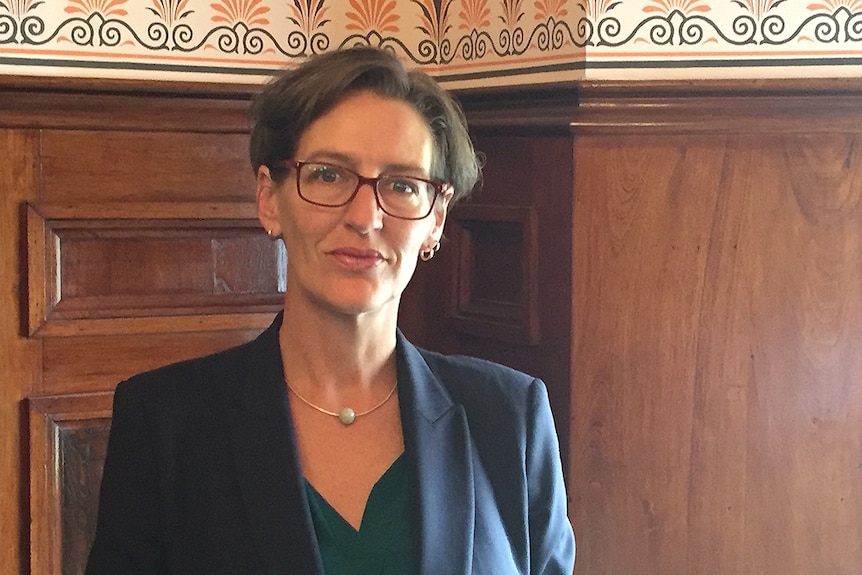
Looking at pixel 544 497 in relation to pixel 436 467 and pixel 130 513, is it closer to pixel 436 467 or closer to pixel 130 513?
pixel 436 467

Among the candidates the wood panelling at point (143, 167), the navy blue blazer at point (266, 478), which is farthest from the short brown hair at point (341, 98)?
the wood panelling at point (143, 167)

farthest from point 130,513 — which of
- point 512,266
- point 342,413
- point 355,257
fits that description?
point 512,266

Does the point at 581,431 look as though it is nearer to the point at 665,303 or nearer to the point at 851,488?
the point at 665,303

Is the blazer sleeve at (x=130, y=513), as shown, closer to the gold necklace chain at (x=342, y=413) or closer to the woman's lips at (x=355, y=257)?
the gold necklace chain at (x=342, y=413)

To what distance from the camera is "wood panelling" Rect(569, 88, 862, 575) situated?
4.79 feet

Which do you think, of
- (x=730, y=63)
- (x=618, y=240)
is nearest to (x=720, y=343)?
(x=618, y=240)

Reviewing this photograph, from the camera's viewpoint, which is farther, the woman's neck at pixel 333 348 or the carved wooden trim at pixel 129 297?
the carved wooden trim at pixel 129 297

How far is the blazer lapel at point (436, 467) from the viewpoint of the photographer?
45.1 inches

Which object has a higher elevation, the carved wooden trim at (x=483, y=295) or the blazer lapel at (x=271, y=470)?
the carved wooden trim at (x=483, y=295)

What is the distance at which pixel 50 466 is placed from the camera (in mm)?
1518

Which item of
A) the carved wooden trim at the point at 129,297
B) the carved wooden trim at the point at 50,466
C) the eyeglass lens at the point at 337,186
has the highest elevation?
the eyeglass lens at the point at 337,186

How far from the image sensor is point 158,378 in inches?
47.8

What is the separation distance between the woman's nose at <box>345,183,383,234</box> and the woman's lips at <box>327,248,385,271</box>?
26 mm

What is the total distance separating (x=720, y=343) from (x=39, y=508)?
111 centimetres
